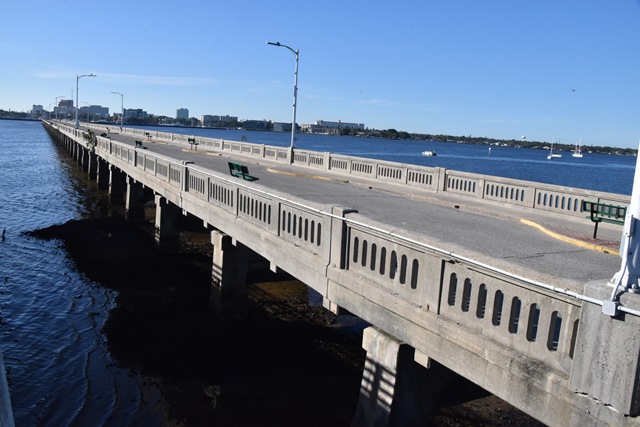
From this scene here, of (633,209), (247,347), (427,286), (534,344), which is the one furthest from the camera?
(247,347)

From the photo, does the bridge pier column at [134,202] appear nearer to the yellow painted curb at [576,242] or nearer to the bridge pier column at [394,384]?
the yellow painted curb at [576,242]

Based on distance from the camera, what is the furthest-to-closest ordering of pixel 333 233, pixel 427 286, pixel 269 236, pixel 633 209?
pixel 269 236 → pixel 333 233 → pixel 427 286 → pixel 633 209

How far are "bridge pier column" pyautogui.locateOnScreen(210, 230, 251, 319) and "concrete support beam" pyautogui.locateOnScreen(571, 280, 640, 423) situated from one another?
1018cm

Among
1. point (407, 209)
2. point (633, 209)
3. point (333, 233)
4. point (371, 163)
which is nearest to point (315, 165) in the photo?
point (371, 163)

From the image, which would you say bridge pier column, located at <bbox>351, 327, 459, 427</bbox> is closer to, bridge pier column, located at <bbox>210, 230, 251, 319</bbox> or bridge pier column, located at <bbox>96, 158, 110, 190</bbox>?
bridge pier column, located at <bbox>210, 230, 251, 319</bbox>

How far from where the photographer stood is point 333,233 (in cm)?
876

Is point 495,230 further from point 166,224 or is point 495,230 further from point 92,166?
point 92,166

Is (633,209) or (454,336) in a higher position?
(633,209)

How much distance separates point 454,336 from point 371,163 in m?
18.9

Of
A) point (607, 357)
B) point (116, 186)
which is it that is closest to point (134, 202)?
point (116, 186)

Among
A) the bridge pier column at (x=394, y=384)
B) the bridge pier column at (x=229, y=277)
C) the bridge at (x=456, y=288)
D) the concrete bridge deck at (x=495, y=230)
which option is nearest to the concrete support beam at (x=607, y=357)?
the bridge at (x=456, y=288)

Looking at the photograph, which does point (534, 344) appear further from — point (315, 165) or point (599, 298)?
point (315, 165)

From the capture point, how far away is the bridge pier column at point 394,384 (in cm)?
745

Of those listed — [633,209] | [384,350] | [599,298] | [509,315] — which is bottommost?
[384,350]
